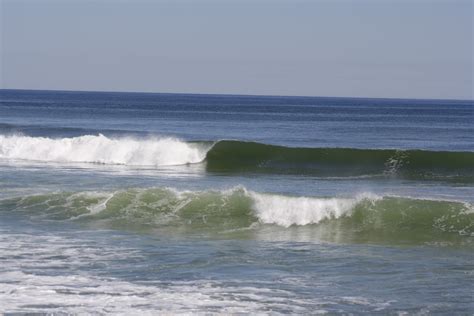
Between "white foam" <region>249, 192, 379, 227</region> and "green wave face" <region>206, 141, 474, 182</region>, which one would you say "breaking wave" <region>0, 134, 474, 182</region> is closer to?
"green wave face" <region>206, 141, 474, 182</region>

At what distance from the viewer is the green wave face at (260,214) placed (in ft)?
54.4

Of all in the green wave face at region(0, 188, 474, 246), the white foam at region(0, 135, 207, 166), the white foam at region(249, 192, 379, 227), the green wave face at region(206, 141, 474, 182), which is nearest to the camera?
the green wave face at region(0, 188, 474, 246)

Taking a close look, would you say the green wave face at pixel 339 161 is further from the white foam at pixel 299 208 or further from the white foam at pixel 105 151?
the white foam at pixel 299 208

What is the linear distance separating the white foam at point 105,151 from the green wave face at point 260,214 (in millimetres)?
12020

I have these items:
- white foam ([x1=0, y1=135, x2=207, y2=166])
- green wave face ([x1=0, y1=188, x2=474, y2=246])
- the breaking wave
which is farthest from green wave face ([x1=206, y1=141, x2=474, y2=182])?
green wave face ([x1=0, y1=188, x2=474, y2=246])

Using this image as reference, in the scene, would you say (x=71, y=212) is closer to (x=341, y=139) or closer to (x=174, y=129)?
(x=341, y=139)

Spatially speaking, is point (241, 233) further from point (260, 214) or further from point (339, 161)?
point (339, 161)

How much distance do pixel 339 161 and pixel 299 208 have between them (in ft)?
43.6

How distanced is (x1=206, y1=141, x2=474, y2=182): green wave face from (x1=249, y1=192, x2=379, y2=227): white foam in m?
9.40

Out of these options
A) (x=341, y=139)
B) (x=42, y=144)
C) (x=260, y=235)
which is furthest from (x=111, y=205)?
(x=341, y=139)

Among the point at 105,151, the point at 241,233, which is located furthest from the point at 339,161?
the point at 241,233

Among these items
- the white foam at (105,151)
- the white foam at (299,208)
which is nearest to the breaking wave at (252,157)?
the white foam at (105,151)

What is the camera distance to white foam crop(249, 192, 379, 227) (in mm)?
18125

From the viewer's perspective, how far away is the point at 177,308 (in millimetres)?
10359
